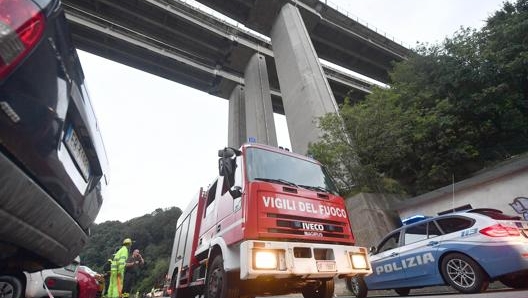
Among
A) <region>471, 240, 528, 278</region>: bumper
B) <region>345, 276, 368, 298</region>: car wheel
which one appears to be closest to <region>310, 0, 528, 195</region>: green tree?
<region>345, 276, 368, 298</region>: car wheel

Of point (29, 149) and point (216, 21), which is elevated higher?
point (216, 21)

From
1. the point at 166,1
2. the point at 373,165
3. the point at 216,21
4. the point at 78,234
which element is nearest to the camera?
the point at 78,234

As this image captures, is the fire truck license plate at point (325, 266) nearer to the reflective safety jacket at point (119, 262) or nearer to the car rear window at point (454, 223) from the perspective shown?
the car rear window at point (454, 223)

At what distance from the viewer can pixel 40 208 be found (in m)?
1.88

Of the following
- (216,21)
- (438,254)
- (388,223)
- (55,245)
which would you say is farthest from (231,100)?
(55,245)

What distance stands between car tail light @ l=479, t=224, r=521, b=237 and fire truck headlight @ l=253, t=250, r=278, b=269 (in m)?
3.32

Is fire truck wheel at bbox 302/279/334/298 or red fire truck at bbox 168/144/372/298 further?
fire truck wheel at bbox 302/279/334/298

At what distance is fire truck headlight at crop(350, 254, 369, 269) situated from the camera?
384 centimetres

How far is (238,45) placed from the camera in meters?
26.1

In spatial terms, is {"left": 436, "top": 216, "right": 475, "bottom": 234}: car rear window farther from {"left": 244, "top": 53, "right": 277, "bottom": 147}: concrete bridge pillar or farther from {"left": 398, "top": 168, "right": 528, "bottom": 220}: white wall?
{"left": 244, "top": 53, "right": 277, "bottom": 147}: concrete bridge pillar

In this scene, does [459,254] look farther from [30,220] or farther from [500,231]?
[30,220]

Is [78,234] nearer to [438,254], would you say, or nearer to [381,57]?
[438,254]

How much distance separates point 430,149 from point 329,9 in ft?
59.6

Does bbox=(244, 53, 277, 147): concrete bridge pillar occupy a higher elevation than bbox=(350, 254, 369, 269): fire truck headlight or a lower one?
higher
